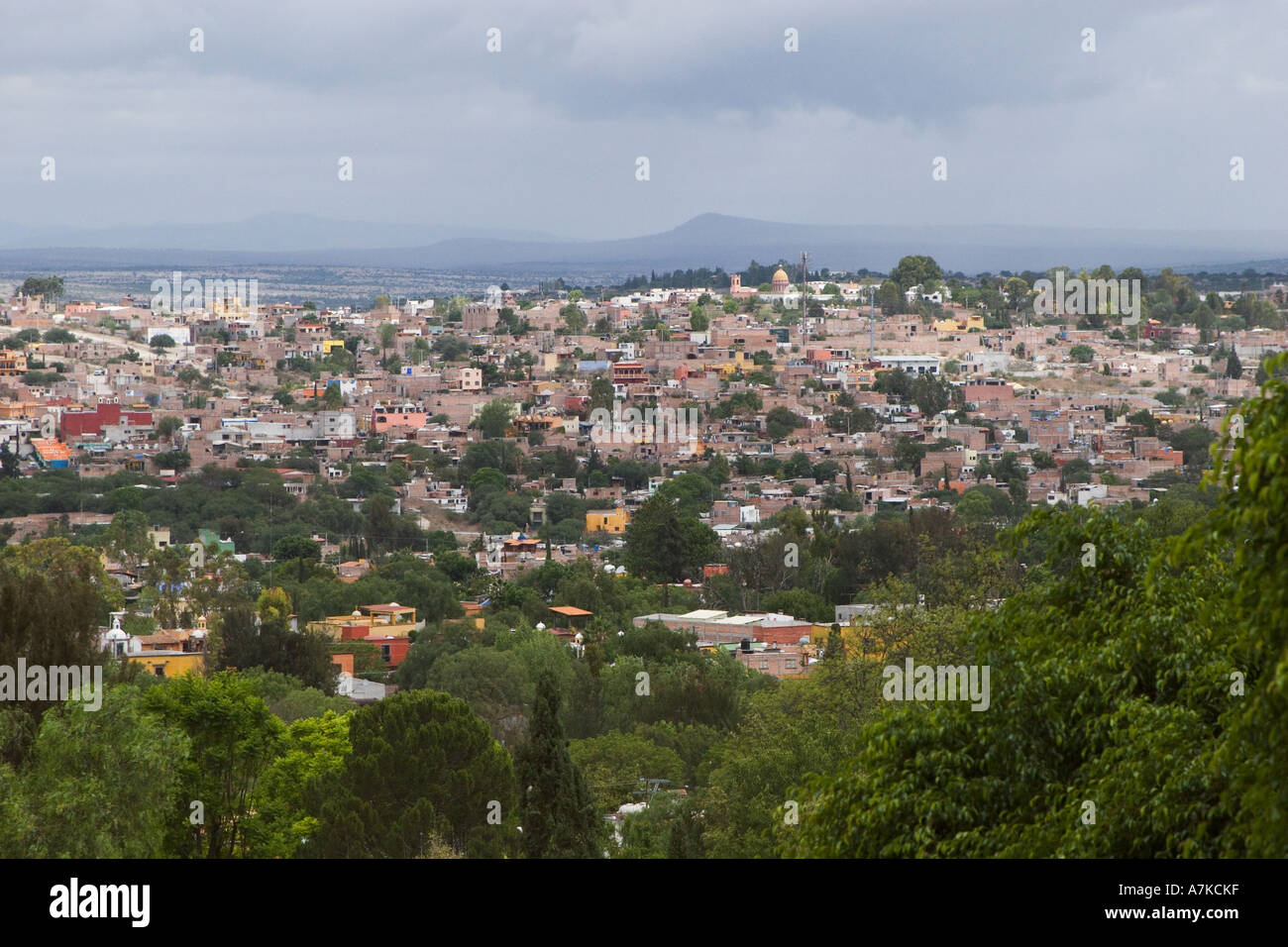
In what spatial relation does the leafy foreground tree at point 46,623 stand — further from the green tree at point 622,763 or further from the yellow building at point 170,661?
the yellow building at point 170,661

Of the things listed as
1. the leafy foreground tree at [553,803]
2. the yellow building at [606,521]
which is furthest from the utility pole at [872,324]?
the leafy foreground tree at [553,803]

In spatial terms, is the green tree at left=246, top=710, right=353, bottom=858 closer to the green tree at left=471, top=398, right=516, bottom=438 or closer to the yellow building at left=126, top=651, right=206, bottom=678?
the yellow building at left=126, top=651, right=206, bottom=678

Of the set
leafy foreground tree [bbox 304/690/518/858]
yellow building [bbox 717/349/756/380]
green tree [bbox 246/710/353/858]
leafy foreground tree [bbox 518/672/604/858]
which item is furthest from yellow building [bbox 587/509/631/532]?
leafy foreground tree [bbox 518/672/604/858]

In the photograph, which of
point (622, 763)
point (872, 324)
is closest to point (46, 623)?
point (622, 763)

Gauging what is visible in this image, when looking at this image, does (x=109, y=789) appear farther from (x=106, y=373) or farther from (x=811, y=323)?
(x=811, y=323)

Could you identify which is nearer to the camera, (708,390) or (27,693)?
(27,693)

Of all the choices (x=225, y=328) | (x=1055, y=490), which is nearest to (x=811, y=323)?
(x=225, y=328)

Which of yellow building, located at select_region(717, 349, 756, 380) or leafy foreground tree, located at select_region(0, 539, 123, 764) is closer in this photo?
leafy foreground tree, located at select_region(0, 539, 123, 764)
